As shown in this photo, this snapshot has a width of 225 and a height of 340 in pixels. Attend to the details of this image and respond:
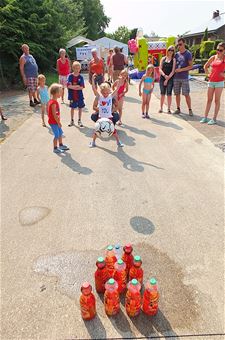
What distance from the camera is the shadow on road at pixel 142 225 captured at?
3.35m

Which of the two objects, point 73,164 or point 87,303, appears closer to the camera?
point 87,303

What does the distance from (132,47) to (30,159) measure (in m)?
16.8

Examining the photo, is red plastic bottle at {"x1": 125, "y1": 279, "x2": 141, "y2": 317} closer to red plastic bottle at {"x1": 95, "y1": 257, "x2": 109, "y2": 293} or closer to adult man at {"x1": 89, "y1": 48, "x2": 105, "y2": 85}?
red plastic bottle at {"x1": 95, "y1": 257, "x2": 109, "y2": 293}

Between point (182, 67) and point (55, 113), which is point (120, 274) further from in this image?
point (182, 67)

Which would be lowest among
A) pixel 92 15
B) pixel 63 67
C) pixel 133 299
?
pixel 133 299

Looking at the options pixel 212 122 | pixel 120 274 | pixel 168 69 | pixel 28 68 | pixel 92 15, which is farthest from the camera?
pixel 92 15

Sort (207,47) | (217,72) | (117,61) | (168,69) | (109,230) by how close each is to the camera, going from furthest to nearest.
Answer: (207,47) < (117,61) < (168,69) < (217,72) < (109,230)

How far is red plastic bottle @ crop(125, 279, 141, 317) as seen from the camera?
2227 mm

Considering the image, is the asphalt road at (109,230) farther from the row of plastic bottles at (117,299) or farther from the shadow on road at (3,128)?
the shadow on road at (3,128)

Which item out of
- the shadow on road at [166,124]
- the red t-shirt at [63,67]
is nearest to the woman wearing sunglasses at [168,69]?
the shadow on road at [166,124]

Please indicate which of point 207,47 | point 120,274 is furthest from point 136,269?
point 207,47

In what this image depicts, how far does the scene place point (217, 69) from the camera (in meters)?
6.79

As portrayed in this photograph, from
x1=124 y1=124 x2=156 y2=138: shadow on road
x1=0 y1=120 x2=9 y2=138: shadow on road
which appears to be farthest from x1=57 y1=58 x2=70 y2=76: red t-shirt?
x1=124 y1=124 x2=156 y2=138: shadow on road

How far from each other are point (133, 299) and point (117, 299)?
0.14 metres
